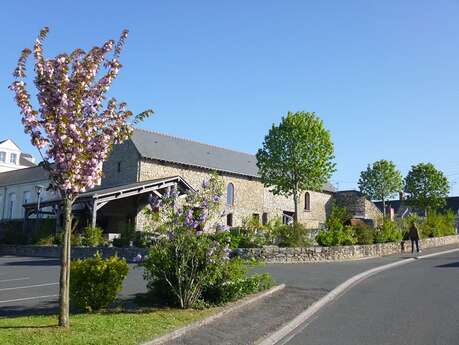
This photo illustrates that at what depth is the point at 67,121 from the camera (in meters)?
7.34

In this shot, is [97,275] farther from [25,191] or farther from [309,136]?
[25,191]

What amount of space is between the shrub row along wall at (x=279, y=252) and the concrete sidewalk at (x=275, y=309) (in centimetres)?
231

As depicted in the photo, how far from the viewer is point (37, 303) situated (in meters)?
10.3

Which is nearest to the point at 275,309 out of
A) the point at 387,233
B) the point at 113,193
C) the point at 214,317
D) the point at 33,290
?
the point at 214,317

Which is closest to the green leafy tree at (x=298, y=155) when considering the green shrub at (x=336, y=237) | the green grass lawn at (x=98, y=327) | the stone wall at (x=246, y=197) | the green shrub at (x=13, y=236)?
the stone wall at (x=246, y=197)

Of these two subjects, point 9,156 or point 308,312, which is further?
point 9,156

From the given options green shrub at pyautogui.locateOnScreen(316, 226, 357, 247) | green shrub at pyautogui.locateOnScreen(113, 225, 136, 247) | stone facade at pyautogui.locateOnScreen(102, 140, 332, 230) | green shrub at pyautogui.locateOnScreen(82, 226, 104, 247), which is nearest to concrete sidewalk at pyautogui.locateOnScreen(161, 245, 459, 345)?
green shrub at pyautogui.locateOnScreen(316, 226, 357, 247)

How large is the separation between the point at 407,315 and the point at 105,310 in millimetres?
5750

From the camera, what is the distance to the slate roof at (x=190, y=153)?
36844 mm

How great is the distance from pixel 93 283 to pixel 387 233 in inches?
855

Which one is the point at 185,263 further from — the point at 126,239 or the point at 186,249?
the point at 126,239

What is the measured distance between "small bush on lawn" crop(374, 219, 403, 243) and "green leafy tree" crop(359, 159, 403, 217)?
1453 inches

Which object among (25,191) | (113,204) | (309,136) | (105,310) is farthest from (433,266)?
(25,191)

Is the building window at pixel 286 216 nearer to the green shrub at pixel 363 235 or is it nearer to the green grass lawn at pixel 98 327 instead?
the green shrub at pixel 363 235
